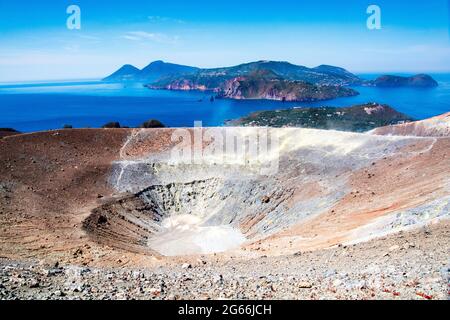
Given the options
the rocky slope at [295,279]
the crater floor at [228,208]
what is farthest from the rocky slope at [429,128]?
the rocky slope at [295,279]

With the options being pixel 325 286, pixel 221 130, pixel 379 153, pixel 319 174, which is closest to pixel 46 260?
pixel 325 286

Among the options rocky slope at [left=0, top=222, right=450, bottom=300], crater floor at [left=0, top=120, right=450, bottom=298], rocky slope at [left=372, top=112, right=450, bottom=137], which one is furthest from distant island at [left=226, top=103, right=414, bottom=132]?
rocky slope at [left=0, top=222, right=450, bottom=300]

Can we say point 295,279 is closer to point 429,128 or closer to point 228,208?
point 228,208

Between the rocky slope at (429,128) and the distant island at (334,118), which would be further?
the distant island at (334,118)

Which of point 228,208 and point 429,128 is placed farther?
point 429,128

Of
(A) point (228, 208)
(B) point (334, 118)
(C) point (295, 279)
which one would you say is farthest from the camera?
(B) point (334, 118)

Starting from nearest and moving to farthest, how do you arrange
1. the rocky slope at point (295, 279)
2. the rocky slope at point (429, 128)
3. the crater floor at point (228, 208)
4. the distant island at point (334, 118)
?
1. the rocky slope at point (295, 279)
2. the crater floor at point (228, 208)
3. the rocky slope at point (429, 128)
4. the distant island at point (334, 118)

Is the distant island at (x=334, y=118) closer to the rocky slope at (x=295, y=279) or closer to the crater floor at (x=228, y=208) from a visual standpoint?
the crater floor at (x=228, y=208)

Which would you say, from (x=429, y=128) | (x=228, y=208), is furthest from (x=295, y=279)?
(x=429, y=128)

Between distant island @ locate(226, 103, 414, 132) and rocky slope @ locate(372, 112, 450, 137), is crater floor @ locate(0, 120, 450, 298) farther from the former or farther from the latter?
distant island @ locate(226, 103, 414, 132)
